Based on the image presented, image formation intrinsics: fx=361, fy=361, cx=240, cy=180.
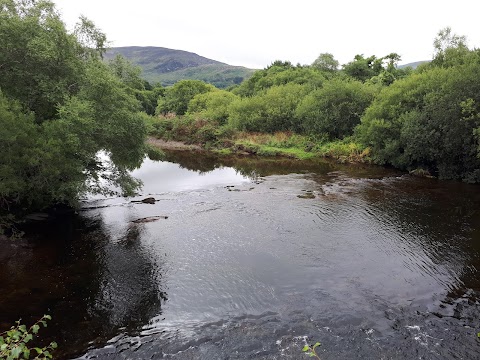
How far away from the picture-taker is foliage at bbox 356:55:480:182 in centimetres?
3238

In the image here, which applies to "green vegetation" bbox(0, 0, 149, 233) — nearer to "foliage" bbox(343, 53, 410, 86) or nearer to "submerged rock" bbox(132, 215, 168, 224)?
"submerged rock" bbox(132, 215, 168, 224)

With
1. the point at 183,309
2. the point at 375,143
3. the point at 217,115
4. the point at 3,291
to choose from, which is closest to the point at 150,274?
the point at 183,309

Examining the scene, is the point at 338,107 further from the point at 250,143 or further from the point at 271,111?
the point at 250,143

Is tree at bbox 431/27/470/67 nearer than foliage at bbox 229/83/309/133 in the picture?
Yes

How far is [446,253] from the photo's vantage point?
18.9 meters

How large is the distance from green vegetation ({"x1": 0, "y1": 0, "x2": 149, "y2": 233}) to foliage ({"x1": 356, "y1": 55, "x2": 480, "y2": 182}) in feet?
88.6

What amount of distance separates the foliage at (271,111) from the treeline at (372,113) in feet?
0.53

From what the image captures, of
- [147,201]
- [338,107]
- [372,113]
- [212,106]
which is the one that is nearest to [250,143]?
[338,107]

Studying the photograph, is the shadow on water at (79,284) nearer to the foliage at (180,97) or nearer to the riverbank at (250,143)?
the riverbank at (250,143)

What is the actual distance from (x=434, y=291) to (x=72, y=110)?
1998 centimetres

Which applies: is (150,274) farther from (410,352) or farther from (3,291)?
(410,352)

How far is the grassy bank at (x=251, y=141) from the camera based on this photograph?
4766 centimetres

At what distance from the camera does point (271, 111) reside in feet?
189

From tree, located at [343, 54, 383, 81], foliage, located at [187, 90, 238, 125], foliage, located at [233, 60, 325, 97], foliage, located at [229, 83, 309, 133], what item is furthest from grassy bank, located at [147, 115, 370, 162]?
tree, located at [343, 54, 383, 81]
